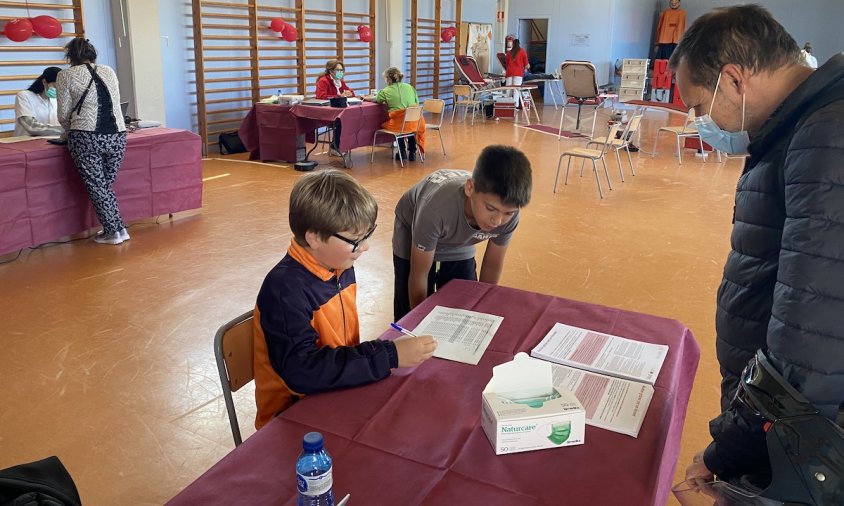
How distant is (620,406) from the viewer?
4.52 feet

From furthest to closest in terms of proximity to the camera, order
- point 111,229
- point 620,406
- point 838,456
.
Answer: point 111,229
point 620,406
point 838,456

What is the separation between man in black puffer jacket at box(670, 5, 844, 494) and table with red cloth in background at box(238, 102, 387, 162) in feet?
20.6

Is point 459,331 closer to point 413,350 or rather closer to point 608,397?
point 413,350

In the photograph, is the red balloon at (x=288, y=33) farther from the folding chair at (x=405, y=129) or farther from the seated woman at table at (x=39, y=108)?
the seated woman at table at (x=39, y=108)

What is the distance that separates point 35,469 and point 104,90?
12.3ft

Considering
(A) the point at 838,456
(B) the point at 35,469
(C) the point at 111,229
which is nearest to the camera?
(A) the point at 838,456

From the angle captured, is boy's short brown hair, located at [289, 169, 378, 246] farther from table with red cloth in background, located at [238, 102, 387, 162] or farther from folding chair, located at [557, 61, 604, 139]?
folding chair, located at [557, 61, 604, 139]

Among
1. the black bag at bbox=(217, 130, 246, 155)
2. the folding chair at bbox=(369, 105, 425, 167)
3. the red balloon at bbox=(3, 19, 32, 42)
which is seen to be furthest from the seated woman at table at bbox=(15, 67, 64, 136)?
the folding chair at bbox=(369, 105, 425, 167)

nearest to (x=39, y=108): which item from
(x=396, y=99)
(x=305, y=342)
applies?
(x=396, y=99)

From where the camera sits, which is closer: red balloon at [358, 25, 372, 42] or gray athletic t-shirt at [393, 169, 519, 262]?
gray athletic t-shirt at [393, 169, 519, 262]

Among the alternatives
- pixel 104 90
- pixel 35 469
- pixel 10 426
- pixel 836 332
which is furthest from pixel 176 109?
pixel 836 332

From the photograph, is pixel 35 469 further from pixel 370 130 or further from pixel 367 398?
pixel 370 130

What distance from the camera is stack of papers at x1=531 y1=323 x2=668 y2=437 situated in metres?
1.35

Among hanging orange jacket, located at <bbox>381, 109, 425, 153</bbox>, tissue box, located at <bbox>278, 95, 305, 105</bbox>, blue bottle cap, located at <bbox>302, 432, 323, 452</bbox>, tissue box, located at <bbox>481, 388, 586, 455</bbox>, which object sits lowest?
tissue box, located at <bbox>481, 388, 586, 455</bbox>
